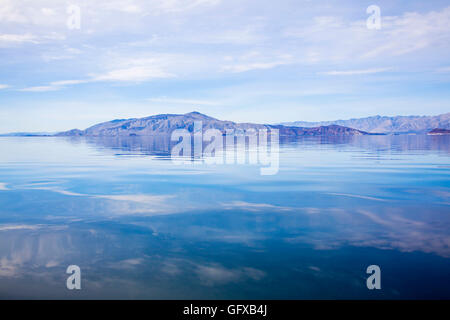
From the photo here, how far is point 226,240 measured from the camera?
1320cm

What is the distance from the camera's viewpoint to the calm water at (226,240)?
9.62 m

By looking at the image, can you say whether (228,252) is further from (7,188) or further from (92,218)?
(7,188)

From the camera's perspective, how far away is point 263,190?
923 inches

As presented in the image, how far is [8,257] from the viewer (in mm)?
11742

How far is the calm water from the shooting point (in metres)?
9.62

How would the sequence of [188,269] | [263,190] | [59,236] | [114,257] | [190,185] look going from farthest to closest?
[190,185]
[263,190]
[59,236]
[114,257]
[188,269]

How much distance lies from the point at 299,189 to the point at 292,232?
9816mm
